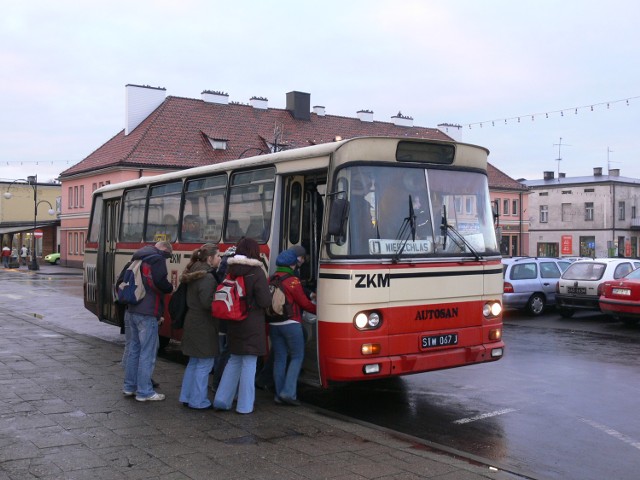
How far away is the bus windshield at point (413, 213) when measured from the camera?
8078 millimetres

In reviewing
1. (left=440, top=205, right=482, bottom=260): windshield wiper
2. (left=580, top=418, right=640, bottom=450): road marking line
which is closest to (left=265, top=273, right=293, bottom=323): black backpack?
(left=440, top=205, right=482, bottom=260): windshield wiper

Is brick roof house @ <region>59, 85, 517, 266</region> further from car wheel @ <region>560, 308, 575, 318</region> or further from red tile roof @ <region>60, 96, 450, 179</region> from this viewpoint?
car wheel @ <region>560, 308, 575, 318</region>

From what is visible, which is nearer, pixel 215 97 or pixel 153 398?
pixel 153 398

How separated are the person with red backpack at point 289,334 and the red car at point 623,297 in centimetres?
1137

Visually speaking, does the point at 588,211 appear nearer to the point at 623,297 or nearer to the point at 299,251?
the point at 623,297

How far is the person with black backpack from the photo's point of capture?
8.06 metres

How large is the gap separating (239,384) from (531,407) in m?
3.60

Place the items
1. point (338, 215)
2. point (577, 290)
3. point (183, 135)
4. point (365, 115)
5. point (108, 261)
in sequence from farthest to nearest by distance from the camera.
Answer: point (365, 115), point (183, 135), point (577, 290), point (108, 261), point (338, 215)

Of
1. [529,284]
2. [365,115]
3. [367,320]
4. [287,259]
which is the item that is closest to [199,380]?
[287,259]

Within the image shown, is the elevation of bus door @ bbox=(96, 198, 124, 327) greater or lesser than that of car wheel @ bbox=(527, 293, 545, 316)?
greater

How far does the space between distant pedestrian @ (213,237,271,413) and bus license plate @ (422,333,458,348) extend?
1.83 meters

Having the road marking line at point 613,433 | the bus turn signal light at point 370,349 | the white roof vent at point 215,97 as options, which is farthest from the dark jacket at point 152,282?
the white roof vent at point 215,97

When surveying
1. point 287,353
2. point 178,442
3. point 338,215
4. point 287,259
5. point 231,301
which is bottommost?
point 178,442

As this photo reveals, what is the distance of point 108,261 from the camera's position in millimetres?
14633
